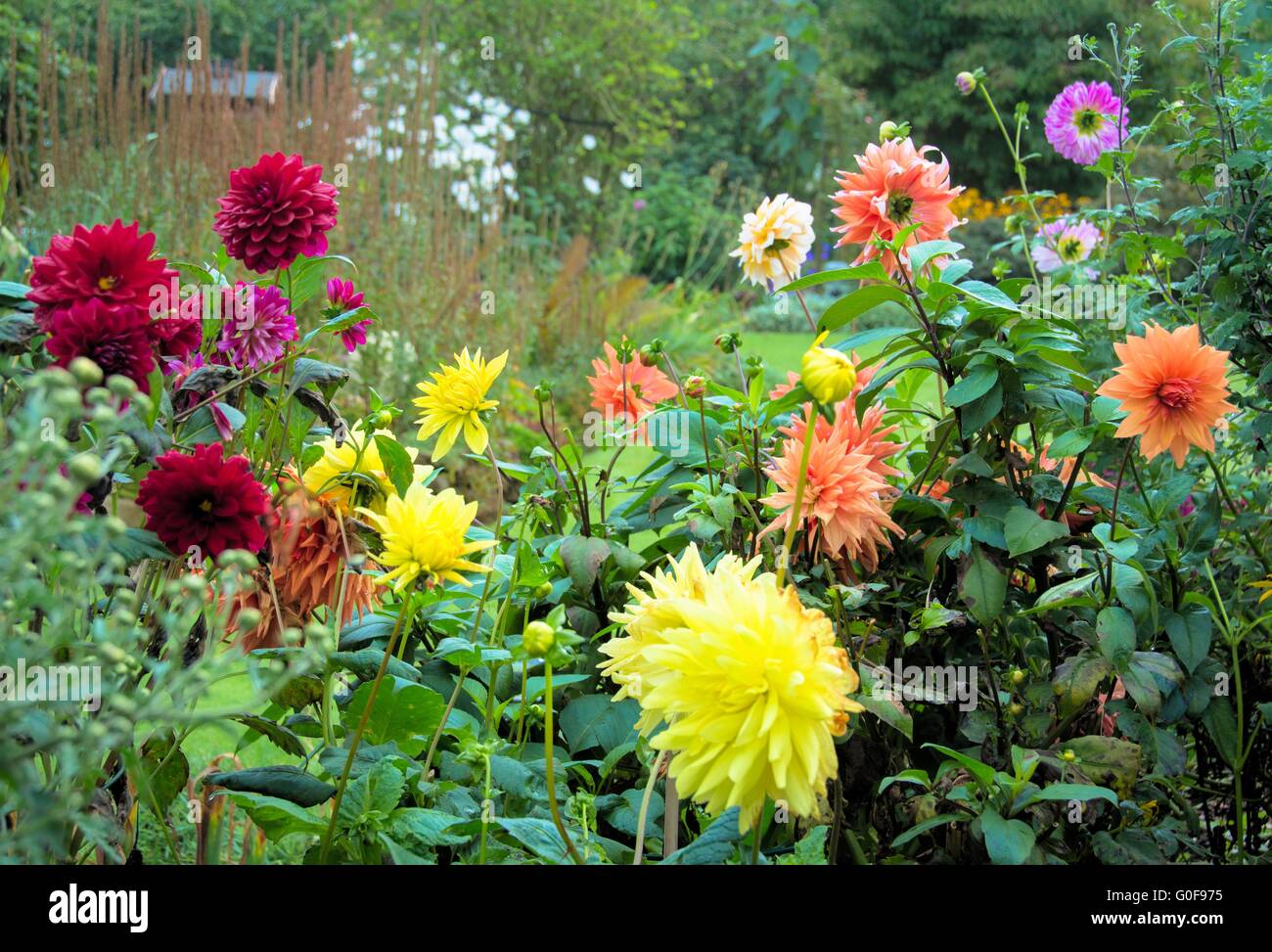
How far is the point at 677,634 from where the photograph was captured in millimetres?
722

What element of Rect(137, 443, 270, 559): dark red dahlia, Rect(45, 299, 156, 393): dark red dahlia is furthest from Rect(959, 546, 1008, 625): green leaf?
Rect(45, 299, 156, 393): dark red dahlia

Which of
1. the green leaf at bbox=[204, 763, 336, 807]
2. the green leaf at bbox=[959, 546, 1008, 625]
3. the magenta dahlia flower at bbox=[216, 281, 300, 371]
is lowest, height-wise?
the green leaf at bbox=[204, 763, 336, 807]

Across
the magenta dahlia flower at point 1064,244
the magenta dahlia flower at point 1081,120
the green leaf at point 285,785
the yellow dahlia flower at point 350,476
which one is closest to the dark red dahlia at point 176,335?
the yellow dahlia flower at point 350,476

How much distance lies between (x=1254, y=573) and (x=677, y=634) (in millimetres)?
1239

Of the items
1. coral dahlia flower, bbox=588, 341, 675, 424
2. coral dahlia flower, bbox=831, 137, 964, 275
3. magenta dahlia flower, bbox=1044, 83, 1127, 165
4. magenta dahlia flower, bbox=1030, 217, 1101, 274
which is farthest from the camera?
magenta dahlia flower, bbox=1030, 217, 1101, 274

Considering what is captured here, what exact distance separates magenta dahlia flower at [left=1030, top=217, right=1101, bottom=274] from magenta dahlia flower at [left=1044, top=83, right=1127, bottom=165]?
156 mm

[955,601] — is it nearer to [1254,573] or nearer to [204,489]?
[1254,573]

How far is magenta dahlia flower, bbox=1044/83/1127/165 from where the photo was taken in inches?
81.0

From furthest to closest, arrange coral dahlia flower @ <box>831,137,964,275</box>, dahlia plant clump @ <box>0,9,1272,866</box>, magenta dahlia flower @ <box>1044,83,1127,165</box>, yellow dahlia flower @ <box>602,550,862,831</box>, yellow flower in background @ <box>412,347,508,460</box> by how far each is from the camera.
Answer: magenta dahlia flower @ <box>1044,83,1127,165</box>, coral dahlia flower @ <box>831,137,964,275</box>, yellow flower in background @ <box>412,347,508,460</box>, dahlia plant clump @ <box>0,9,1272,866</box>, yellow dahlia flower @ <box>602,550,862,831</box>

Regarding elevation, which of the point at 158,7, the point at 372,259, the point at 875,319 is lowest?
the point at 372,259

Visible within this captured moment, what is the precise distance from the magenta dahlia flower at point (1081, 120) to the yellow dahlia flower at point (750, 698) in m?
1.63

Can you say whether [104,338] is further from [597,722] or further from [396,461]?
[597,722]

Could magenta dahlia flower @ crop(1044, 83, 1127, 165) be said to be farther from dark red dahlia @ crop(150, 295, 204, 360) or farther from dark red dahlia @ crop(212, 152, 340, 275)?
dark red dahlia @ crop(150, 295, 204, 360)
